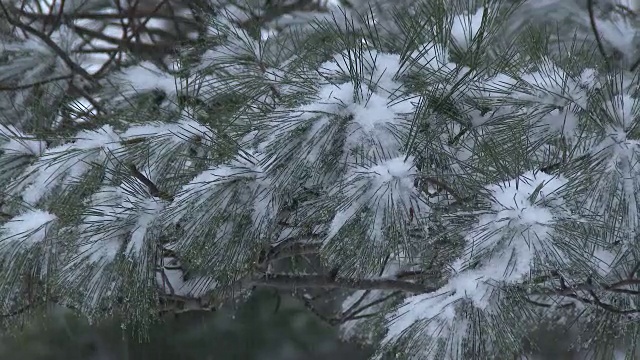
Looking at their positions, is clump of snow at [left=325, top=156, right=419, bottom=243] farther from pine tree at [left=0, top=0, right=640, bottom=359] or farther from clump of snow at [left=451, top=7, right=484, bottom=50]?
clump of snow at [left=451, top=7, right=484, bottom=50]

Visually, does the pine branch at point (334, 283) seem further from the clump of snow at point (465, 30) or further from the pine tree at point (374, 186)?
the clump of snow at point (465, 30)

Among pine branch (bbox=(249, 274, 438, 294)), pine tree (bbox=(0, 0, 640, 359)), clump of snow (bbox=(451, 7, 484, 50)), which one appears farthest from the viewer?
pine branch (bbox=(249, 274, 438, 294))

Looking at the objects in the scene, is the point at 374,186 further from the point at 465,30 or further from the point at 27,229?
the point at 27,229

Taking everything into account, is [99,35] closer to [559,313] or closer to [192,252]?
[192,252]

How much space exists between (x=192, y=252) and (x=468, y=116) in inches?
13.8

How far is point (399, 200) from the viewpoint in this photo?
2.44 feet

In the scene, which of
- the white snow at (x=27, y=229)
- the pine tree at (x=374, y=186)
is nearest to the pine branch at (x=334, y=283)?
the pine tree at (x=374, y=186)

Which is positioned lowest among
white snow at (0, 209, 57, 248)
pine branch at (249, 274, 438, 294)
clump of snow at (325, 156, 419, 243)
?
white snow at (0, 209, 57, 248)

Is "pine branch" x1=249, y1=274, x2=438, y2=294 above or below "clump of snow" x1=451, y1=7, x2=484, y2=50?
below

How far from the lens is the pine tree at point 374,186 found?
29.1 inches

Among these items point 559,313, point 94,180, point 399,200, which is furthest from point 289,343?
point 399,200

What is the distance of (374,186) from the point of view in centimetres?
74

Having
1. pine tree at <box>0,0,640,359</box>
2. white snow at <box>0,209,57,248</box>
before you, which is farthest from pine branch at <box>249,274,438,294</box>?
white snow at <box>0,209,57,248</box>

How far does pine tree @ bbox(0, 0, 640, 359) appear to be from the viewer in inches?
29.1
